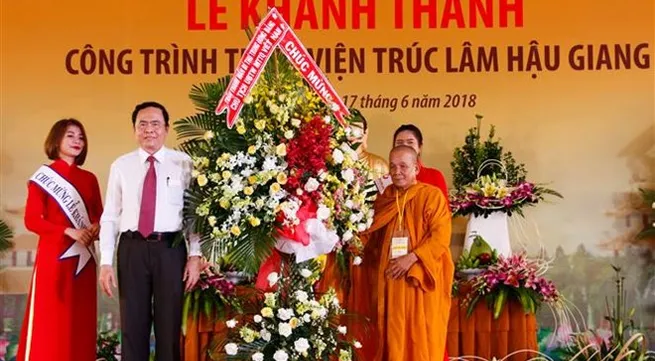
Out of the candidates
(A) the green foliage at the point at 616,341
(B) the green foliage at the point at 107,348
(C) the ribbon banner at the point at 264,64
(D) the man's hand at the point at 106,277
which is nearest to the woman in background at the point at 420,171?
(A) the green foliage at the point at 616,341

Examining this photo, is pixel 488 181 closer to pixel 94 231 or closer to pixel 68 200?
pixel 94 231

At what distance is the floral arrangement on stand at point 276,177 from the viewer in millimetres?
3029

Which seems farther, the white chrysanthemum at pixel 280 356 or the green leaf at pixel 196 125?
the green leaf at pixel 196 125

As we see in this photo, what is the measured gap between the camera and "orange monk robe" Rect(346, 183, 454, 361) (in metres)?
3.84

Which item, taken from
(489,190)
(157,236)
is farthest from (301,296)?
(489,190)

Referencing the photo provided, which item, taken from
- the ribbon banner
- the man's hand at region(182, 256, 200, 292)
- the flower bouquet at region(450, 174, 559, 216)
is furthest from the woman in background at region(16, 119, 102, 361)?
the flower bouquet at region(450, 174, 559, 216)

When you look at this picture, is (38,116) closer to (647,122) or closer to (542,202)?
(542,202)

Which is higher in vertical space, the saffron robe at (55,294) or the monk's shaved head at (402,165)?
the monk's shaved head at (402,165)

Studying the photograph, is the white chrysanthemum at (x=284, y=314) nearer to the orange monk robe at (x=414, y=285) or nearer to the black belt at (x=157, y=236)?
the black belt at (x=157, y=236)

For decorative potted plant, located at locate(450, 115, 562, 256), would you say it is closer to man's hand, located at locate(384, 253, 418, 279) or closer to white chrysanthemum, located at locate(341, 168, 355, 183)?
man's hand, located at locate(384, 253, 418, 279)

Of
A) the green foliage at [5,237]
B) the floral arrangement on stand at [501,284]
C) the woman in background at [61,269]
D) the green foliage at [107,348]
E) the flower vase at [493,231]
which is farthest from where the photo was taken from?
the green foliage at [5,237]

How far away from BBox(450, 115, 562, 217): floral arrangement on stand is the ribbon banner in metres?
1.94

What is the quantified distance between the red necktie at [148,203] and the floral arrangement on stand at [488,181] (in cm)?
224

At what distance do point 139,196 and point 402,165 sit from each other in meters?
1.26
